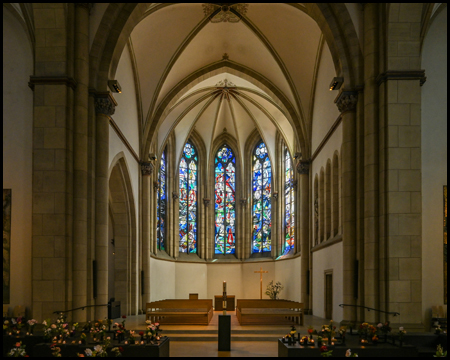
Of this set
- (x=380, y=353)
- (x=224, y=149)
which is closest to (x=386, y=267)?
(x=380, y=353)

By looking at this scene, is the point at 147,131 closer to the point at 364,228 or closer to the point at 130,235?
the point at 130,235

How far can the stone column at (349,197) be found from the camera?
13773 millimetres

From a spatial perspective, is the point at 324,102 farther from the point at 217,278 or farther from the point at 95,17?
the point at 217,278

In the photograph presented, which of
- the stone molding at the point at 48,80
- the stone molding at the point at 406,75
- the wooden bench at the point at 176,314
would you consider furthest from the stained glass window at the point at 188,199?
the stone molding at the point at 406,75

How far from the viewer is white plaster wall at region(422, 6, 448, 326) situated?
12.5 m

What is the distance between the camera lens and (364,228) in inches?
519

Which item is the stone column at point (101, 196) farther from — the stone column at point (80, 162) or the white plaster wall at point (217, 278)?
the white plaster wall at point (217, 278)

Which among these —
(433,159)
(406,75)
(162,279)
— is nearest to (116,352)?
(433,159)

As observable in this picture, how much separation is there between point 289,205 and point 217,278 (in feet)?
21.6

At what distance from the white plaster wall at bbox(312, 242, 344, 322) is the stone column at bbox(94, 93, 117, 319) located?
6.88 meters

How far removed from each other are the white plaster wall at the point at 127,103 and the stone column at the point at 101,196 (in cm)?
301

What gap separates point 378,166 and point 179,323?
29.2 ft

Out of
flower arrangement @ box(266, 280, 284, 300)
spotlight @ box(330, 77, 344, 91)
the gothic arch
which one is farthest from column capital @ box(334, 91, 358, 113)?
flower arrangement @ box(266, 280, 284, 300)

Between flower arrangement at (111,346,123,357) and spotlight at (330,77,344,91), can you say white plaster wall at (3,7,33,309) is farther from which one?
spotlight at (330,77,344,91)
